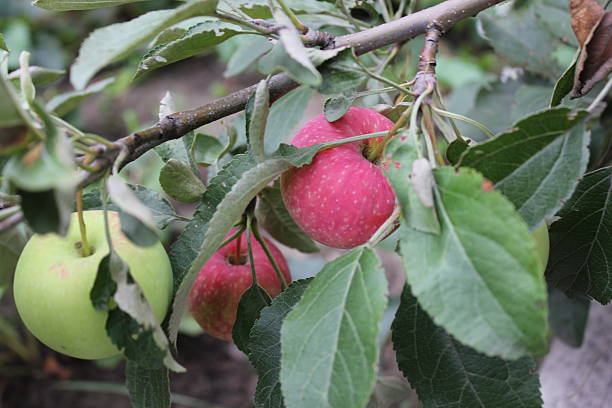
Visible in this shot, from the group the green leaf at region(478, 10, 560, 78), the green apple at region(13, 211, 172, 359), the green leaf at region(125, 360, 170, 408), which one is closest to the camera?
the green apple at region(13, 211, 172, 359)

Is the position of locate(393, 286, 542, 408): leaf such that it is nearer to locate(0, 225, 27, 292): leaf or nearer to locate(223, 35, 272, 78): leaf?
locate(0, 225, 27, 292): leaf

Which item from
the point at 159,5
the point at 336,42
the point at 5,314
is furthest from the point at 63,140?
the point at 159,5

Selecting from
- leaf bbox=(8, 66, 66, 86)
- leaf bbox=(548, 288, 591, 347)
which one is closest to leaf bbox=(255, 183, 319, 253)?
leaf bbox=(8, 66, 66, 86)

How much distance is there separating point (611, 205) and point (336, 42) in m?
0.29

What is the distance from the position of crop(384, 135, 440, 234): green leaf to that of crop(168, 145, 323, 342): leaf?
0.08m

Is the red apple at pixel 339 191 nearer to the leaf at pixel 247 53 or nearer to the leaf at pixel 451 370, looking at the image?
the leaf at pixel 451 370

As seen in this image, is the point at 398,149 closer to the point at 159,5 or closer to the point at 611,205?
the point at 611,205

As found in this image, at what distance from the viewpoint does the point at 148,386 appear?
62cm

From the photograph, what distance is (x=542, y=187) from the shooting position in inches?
18.9

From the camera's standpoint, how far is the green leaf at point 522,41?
1.07 metres

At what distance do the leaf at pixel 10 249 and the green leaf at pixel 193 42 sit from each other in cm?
18

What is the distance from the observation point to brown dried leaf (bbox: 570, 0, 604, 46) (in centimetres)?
55

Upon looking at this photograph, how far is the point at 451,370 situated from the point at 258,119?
0.27 metres

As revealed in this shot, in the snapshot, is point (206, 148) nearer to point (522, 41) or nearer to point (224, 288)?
point (224, 288)
